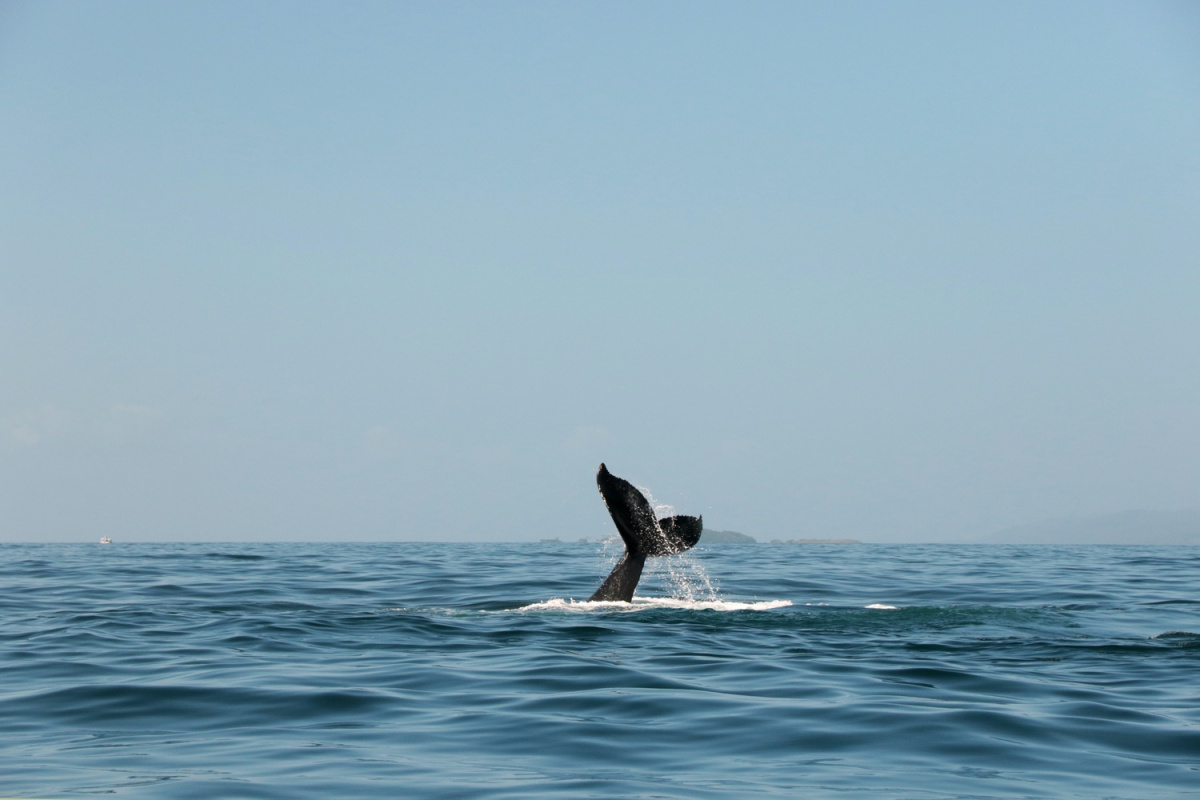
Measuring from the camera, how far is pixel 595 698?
33.5ft

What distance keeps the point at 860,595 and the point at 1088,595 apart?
403cm

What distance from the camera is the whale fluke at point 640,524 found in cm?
1605

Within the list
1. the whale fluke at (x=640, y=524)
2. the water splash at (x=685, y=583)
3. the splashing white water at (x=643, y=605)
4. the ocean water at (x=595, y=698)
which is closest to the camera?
the ocean water at (x=595, y=698)

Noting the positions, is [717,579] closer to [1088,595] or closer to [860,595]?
[860,595]

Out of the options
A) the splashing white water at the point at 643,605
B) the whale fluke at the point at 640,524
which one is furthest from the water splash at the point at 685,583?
the splashing white water at the point at 643,605

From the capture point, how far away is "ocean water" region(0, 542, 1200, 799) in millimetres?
7691

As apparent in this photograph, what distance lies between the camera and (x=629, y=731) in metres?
8.99

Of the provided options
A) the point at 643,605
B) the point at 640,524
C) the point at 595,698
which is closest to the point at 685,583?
the point at 643,605

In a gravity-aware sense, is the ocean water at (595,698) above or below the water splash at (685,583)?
below

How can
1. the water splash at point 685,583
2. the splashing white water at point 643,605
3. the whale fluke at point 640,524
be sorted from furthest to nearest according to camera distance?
the water splash at point 685,583 → the splashing white water at point 643,605 → the whale fluke at point 640,524

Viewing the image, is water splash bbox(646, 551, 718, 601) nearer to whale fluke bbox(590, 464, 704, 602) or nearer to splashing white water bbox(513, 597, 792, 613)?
whale fluke bbox(590, 464, 704, 602)

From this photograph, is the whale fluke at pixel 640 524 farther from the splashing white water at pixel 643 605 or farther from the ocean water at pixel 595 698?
the ocean water at pixel 595 698

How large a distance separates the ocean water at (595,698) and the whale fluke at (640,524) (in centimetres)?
90

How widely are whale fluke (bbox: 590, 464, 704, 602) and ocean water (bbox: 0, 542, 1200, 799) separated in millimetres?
896
